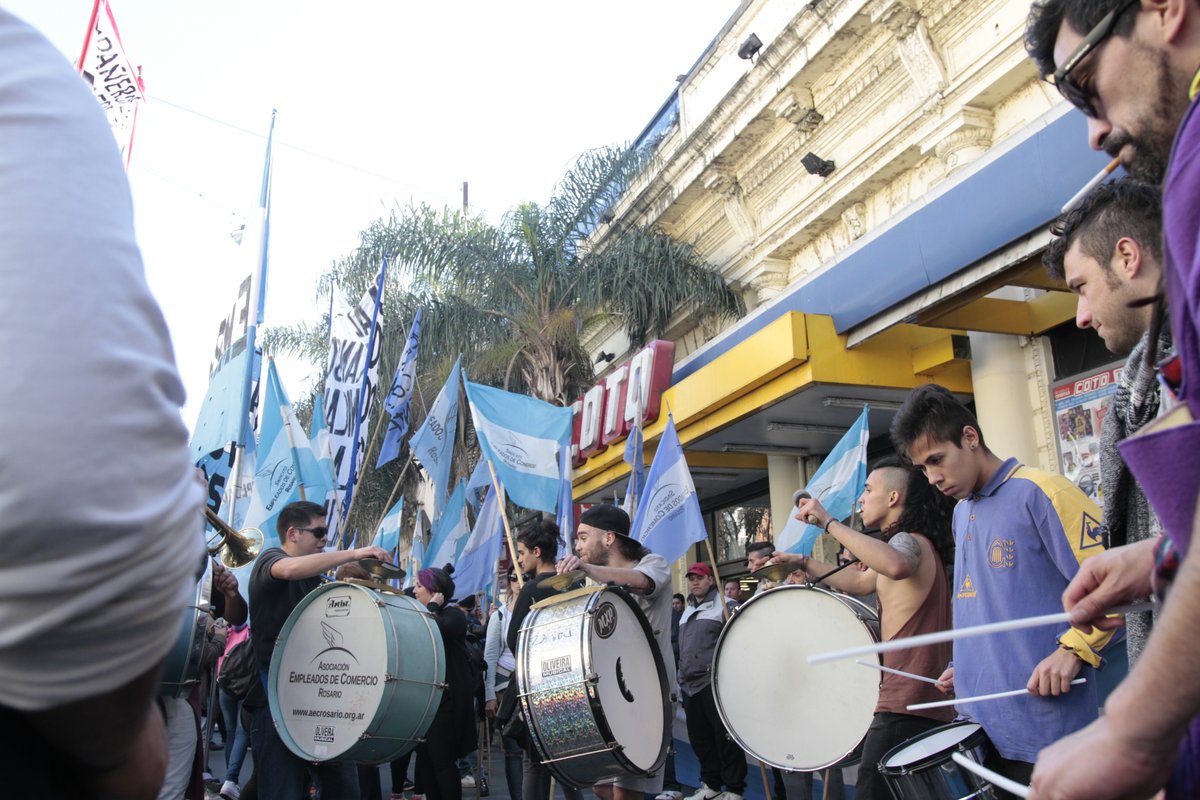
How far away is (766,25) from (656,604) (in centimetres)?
1162

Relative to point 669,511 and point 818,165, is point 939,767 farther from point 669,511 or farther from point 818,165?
point 818,165

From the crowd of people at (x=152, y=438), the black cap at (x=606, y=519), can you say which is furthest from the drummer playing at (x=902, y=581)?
the black cap at (x=606, y=519)

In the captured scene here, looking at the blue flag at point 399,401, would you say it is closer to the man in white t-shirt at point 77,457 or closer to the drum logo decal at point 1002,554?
the drum logo decal at point 1002,554

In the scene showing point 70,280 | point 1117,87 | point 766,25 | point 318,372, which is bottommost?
point 70,280

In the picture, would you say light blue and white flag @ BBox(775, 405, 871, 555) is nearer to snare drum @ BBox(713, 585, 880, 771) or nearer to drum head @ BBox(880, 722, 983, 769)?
snare drum @ BBox(713, 585, 880, 771)

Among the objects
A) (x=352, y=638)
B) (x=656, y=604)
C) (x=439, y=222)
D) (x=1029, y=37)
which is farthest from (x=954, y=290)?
(x=439, y=222)

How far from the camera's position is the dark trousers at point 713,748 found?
8.13 m

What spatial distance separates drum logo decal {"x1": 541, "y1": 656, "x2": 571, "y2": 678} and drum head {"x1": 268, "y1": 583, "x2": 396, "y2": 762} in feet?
3.53

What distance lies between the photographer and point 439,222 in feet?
58.6

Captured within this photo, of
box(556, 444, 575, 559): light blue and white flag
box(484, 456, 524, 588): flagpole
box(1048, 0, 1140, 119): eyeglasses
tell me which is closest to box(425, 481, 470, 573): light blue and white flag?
box(556, 444, 575, 559): light blue and white flag

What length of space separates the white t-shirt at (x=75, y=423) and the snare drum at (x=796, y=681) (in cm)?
442

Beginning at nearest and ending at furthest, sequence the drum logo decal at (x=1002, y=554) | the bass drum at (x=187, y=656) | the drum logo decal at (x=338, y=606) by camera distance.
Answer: the drum logo decal at (x=1002, y=554)
the bass drum at (x=187, y=656)
the drum logo decal at (x=338, y=606)

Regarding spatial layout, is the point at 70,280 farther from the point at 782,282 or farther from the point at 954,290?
the point at 782,282

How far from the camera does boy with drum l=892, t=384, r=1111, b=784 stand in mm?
3107
